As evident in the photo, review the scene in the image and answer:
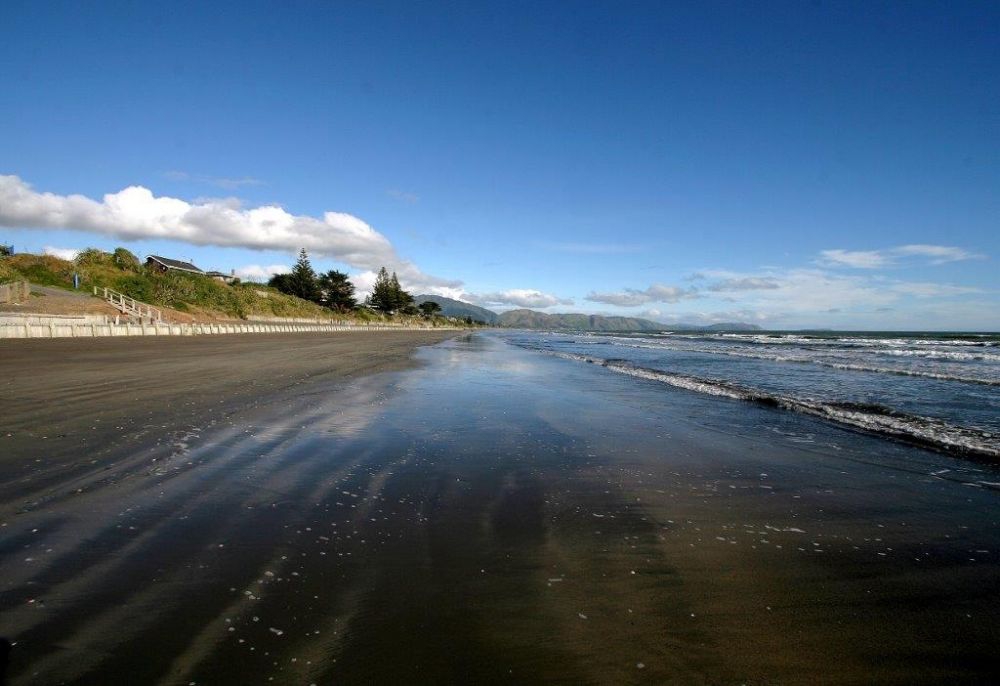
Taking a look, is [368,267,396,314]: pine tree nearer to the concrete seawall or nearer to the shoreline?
the concrete seawall

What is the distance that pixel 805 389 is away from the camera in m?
12.2

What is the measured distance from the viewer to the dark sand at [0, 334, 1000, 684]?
2070 millimetres

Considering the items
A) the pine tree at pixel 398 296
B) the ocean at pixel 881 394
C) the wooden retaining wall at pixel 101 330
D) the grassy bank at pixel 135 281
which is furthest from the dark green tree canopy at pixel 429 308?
the ocean at pixel 881 394

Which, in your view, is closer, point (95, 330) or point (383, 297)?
point (95, 330)

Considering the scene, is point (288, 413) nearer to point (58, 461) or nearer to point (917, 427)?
point (58, 461)

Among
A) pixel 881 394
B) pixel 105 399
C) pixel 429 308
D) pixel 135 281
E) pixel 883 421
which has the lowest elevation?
pixel 105 399

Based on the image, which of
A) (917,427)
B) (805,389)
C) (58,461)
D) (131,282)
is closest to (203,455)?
(58,461)

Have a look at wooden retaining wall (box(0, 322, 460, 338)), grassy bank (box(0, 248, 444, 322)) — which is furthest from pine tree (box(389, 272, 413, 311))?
wooden retaining wall (box(0, 322, 460, 338))

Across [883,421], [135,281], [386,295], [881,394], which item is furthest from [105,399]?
[386,295]

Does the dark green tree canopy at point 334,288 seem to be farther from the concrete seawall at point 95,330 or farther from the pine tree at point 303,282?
the concrete seawall at point 95,330

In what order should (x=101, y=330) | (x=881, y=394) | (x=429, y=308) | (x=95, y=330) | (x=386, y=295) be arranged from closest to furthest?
1. (x=881, y=394)
2. (x=95, y=330)
3. (x=101, y=330)
4. (x=386, y=295)
5. (x=429, y=308)

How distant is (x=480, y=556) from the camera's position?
10.1 feet

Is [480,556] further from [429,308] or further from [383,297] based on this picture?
[429,308]

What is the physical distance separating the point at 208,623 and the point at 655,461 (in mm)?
4650
